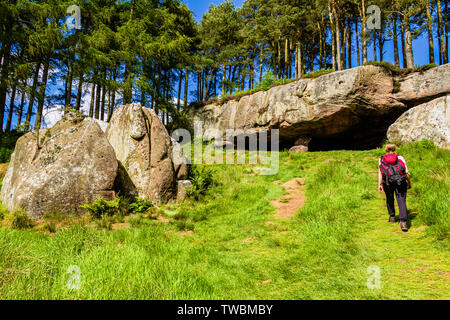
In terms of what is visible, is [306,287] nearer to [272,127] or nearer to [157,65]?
[272,127]

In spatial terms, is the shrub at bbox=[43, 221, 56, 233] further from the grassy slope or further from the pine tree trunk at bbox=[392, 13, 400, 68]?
the pine tree trunk at bbox=[392, 13, 400, 68]

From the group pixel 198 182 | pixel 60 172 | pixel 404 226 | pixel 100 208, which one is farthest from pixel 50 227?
pixel 404 226

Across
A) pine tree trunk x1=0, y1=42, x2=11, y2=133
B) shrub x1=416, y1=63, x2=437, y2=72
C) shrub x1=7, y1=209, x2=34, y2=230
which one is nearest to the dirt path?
shrub x1=7, y1=209, x2=34, y2=230

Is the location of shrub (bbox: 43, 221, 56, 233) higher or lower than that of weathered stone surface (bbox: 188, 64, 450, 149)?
lower

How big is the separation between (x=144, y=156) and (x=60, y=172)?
2646 mm

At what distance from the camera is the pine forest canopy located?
12048mm

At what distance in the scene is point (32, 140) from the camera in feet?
25.2

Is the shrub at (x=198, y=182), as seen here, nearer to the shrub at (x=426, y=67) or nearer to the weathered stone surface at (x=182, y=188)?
the weathered stone surface at (x=182, y=188)

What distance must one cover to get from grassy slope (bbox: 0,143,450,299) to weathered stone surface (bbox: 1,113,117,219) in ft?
4.79

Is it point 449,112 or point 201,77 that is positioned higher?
point 201,77

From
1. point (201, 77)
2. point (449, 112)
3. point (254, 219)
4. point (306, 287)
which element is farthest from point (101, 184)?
point (201, 77)

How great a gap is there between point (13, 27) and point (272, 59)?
2610cm

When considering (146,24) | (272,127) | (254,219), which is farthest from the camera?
(146,24)

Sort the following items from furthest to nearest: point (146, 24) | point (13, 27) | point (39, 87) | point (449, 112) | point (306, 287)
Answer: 1. point (146, 24)
2. point (39, 87)
3. point (13, 27)
4. point (449, 112)
5. point (306, 287)
